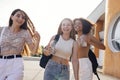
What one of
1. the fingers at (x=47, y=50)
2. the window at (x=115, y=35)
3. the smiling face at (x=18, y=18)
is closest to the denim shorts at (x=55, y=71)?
the fingers at (x=47, y=50)

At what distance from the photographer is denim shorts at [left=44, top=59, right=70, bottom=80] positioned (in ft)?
16.9

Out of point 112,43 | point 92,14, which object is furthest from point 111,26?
point 92,14

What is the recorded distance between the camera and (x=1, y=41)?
16.1 feet

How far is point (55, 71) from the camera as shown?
5.16 meters

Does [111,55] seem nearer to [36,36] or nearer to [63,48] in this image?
[63,48]

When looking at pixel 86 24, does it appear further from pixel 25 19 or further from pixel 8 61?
pixel 8 61

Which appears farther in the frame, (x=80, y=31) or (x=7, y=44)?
(x=80, y=31)

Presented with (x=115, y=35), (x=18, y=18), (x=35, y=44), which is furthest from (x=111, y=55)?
(x=18, y=18)

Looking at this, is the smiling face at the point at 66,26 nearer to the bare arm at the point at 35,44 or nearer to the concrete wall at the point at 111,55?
the bare arm at the point at 35,44

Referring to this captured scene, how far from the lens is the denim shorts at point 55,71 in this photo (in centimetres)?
516

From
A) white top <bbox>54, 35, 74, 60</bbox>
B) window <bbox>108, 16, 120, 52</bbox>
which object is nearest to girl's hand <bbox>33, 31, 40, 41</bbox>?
white top <bbox>54, 35, 74, 60</bbox>

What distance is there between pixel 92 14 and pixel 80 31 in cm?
1923

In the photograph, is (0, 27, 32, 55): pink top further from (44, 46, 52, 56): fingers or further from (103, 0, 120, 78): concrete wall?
(103, 0, 120, 78): concrete wall

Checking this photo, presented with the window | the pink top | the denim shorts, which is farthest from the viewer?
the window
